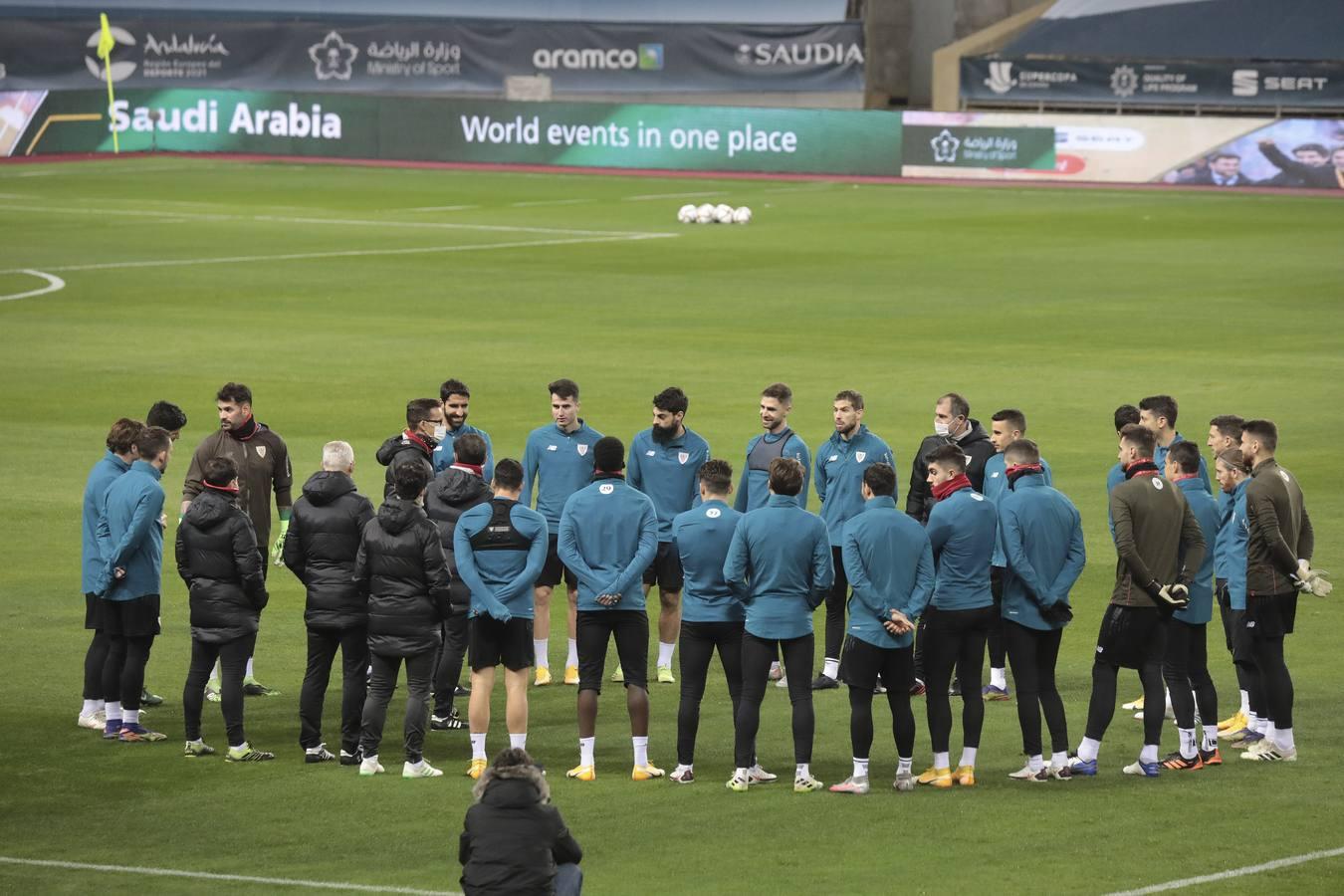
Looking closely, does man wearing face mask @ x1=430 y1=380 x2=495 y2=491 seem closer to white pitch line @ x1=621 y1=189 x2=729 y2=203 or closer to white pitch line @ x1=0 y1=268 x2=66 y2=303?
white pitch line @ x1=0 y1=268 x2=66 y2=303

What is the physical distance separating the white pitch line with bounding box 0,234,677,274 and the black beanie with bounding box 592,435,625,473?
99.2ft

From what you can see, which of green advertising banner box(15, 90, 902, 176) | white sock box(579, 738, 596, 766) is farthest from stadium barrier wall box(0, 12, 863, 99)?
white sock box(579, 738, 596, 766)

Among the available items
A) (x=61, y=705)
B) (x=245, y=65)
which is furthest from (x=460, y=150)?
(x=61, y=705)

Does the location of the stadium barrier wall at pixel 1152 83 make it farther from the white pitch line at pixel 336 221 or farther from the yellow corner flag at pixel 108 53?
the yellow corner flag at pixel 108 53

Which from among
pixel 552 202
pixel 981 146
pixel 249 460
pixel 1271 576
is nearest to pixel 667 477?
pixel 249 460

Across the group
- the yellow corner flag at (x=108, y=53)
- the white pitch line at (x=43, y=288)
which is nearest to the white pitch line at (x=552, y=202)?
the white pitch line at (x=43, y=288)

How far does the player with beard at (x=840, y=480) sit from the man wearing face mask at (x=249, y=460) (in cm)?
376

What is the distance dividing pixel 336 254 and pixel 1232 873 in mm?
35240

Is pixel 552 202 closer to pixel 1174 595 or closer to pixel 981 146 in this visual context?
pixel 981 146

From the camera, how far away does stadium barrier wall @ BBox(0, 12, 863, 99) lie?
250ft

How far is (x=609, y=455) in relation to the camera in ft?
40.7

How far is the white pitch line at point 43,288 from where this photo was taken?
120 feet

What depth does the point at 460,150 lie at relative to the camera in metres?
71.1

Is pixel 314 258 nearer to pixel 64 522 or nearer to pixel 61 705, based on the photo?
pixel 64 522
